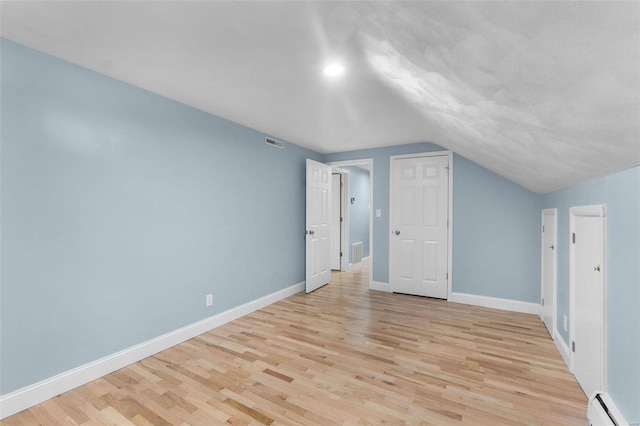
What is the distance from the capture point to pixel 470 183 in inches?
159

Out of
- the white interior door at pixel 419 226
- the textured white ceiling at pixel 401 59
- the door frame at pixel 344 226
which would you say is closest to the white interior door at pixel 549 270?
the textured white ceiling at pixel 401 59

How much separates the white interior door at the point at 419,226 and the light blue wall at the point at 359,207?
2.02 meters

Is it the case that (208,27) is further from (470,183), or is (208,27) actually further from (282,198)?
(470,183)

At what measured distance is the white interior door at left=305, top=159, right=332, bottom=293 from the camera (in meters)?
4.62

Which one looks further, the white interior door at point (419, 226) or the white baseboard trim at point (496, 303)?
the white interior door at point (419, 226)

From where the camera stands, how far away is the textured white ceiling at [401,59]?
0.73m

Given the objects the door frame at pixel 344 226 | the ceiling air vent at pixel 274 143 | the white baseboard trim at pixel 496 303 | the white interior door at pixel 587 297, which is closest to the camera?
the white interior door at pixel 587 297

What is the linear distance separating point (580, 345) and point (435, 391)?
1112 mm

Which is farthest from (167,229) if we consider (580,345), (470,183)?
(470,183)

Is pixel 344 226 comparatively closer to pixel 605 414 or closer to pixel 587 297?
pixel 587 297

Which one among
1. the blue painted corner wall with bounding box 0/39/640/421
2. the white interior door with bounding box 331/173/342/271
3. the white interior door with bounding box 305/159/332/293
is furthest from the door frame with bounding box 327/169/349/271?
the blue painted corner wall with bounding box 0/39/640/421

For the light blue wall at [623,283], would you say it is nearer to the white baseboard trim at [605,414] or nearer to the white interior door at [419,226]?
the white baseboard trim at [605,414]

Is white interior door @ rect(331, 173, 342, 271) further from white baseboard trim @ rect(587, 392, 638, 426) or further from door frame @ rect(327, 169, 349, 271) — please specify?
white baseboard trim @ rect(587, 392, 638, 426)

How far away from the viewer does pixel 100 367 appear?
2.28 meters
